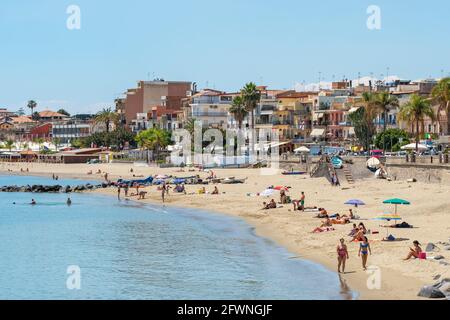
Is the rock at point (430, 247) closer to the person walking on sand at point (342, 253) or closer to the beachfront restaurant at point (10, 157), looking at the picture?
the person walking on sand at point (342, 253)

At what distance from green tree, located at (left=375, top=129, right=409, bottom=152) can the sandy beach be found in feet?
43.2

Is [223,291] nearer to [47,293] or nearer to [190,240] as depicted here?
[47,293]

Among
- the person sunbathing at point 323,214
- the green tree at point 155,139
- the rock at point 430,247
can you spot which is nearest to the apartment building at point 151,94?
the green tree at point 155,139

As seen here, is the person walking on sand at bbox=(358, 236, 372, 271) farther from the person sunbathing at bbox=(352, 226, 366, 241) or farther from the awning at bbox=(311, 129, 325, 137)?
the awning at bbox=(311, 129, 325, 137)

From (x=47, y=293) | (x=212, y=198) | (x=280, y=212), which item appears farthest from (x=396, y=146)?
(x=47, y=293)

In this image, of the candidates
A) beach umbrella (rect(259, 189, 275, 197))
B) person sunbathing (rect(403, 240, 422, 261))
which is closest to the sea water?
person sunbathing (rect(403, 240, 422, 261))

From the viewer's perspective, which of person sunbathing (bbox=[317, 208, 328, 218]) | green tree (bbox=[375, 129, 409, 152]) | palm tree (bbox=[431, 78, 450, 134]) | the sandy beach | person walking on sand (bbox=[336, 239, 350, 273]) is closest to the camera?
the sandy beach

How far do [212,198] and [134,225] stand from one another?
12159mm

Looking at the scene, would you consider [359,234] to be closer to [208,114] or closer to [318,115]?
[318,115]

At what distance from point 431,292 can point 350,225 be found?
49.5ft

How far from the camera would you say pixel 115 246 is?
129 feet

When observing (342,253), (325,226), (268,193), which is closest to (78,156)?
(268,193)

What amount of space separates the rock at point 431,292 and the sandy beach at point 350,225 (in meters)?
0.38

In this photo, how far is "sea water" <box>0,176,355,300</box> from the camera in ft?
90.3
